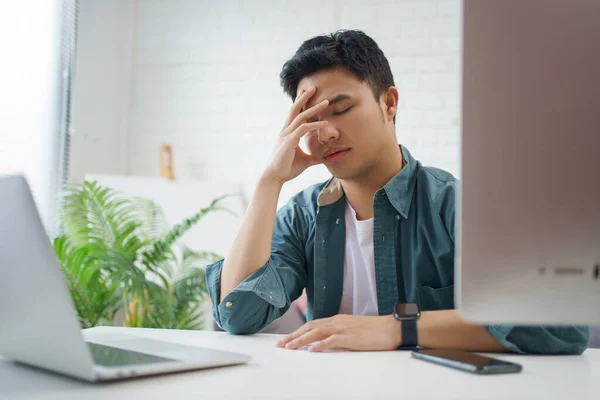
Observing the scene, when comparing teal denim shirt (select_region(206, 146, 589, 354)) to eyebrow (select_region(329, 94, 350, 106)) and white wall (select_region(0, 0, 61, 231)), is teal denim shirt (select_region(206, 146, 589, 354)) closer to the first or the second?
eyebrow (select_region(329, 94, 350, 106))

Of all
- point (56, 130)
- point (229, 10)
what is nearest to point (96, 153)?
point (56, 130)

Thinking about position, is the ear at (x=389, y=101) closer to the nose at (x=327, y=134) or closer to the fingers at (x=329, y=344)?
the nose at (x=327, y=134)

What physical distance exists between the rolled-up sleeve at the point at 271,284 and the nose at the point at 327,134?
0.24m

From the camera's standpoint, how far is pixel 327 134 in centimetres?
147

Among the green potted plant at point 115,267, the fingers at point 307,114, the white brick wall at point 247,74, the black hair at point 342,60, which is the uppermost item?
the white brick wall at point 247,74

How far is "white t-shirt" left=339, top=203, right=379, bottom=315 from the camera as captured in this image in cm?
149

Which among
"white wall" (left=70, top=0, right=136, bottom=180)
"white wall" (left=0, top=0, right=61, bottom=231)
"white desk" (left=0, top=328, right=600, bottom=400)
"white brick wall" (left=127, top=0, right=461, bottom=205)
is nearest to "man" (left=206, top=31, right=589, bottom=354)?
"white desk" (left=0, top=328, right=600, bottom=400)

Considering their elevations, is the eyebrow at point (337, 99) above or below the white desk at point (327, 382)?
above

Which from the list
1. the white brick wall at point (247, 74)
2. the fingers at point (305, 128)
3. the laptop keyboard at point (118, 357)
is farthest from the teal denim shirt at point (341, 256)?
the white brick wall at point (247, 74)

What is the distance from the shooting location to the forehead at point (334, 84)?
151 centimetres

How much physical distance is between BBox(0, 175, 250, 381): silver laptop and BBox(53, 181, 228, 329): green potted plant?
1783 millimetres

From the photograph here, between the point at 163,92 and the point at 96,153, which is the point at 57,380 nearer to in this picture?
the point at 96,153

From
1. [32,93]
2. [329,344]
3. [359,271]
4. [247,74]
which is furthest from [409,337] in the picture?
[247,74]

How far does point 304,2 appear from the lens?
371 cm
